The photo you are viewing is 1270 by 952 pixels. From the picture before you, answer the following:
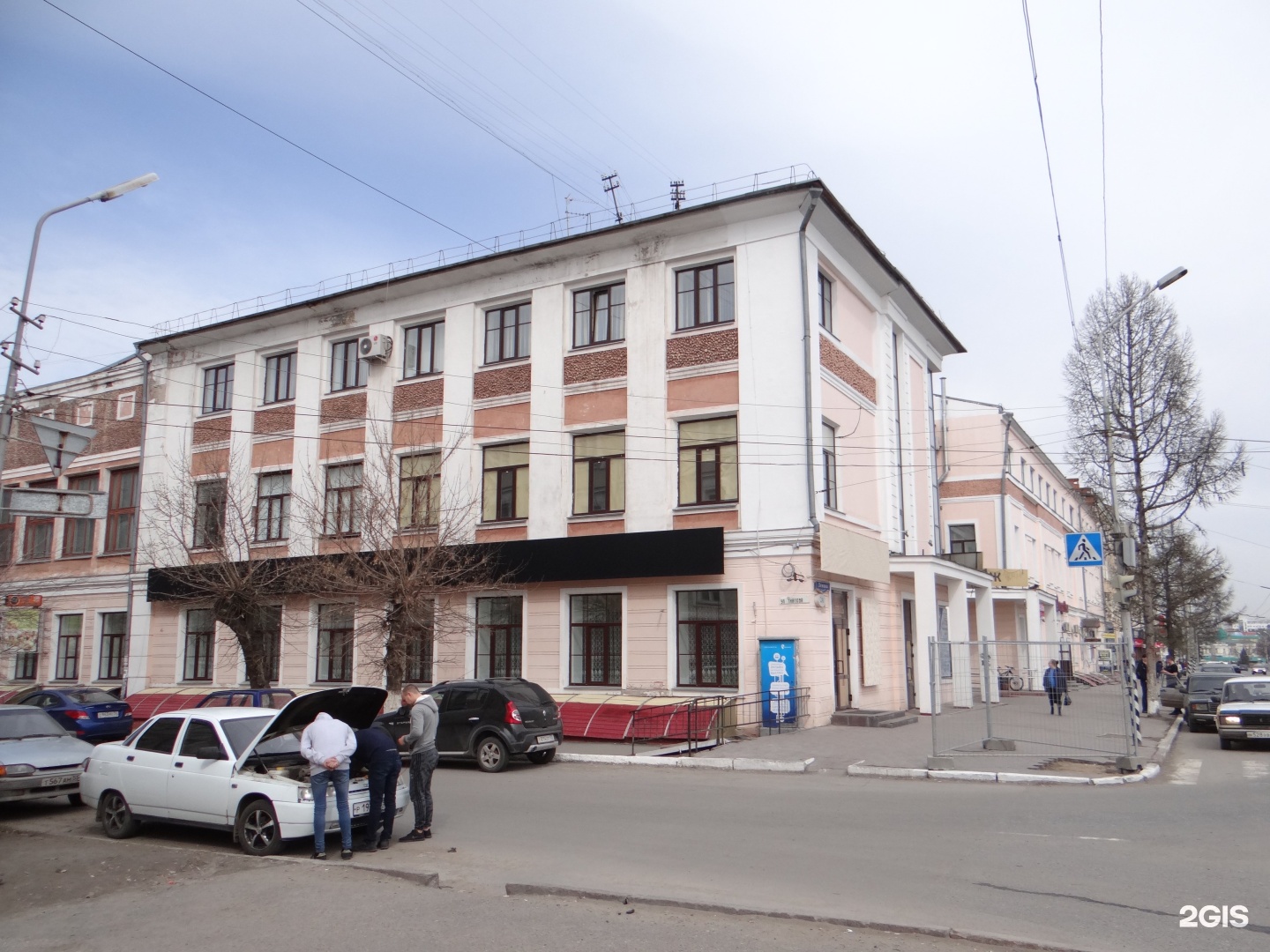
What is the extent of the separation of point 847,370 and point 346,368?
585 inches

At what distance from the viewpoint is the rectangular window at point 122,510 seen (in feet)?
110

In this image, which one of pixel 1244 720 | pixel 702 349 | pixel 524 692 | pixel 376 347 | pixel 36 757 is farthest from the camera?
pixel 376 347

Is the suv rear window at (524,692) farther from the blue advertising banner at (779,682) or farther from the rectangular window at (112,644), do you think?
the rectangular window at (112,644)

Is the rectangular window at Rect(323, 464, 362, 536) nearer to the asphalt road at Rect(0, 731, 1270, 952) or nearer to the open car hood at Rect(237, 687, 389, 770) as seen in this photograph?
the asphalt road at Rect(0, 731, 1270, 952)

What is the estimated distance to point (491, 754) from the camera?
17172mm

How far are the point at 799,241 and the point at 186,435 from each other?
21287mm

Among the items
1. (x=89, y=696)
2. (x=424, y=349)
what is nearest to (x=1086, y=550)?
(x=424, y=349)

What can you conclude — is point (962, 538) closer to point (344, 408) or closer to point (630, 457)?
point (630, 457)

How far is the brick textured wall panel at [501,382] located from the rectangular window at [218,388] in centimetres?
1007

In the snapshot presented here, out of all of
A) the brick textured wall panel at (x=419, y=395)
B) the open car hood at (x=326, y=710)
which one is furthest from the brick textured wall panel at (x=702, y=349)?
the open car hood at (x=326, y=710)

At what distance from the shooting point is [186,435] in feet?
106

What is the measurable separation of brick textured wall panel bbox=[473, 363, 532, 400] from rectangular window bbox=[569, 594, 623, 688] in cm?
583

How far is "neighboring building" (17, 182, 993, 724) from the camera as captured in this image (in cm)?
2242

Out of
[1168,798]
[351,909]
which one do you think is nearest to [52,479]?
[351,909]
